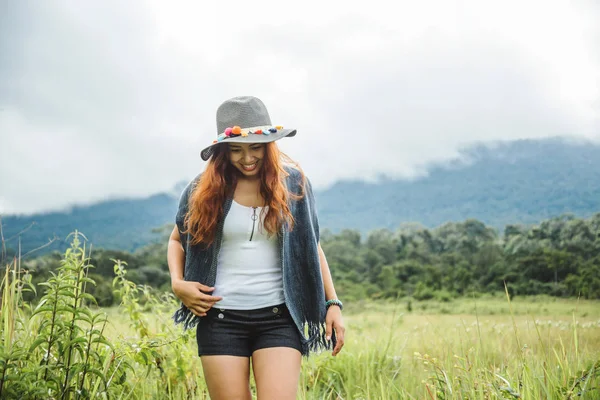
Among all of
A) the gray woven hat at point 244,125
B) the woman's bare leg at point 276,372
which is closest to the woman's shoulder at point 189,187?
the gray woven hat at point 244,125

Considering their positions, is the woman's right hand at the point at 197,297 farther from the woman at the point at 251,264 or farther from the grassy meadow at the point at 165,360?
the grassy meadow at the point at 165,360

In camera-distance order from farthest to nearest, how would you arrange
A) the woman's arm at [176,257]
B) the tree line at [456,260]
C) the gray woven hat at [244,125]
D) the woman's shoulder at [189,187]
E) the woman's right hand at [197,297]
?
the tree line at [456,260], the woman's shoulder at [189,187], the woman's arm at [176,257], the gray woven hat at [244,125], the woman's right hand at [197,297]

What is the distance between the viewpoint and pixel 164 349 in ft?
13.3

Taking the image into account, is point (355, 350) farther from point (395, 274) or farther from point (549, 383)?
point (395, 274)

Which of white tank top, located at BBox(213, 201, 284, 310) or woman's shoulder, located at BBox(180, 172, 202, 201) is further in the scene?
woman's shoulder, located at BBox(180, 172, 202, 201)

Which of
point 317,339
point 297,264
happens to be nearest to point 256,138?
point 297,264

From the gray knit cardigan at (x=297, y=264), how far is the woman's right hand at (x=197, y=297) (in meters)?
0.07

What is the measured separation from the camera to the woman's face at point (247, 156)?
251 cm

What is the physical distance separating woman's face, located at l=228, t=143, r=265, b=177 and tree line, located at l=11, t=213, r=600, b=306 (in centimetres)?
1317

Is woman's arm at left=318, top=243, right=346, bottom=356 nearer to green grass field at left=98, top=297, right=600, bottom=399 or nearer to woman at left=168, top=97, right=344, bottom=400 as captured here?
woman at left=168, top=97, right=344, bottom=400

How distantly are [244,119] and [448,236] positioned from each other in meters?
25.4

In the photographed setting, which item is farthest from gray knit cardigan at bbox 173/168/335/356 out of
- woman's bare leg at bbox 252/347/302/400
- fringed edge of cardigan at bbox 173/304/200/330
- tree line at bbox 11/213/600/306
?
tree line at bbox 11/213/600/306

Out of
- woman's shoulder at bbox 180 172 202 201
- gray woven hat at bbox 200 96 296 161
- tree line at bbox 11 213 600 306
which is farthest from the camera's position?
tree line at bbox 11 213 600 306

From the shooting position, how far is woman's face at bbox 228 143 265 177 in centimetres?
251
